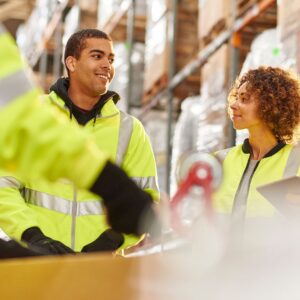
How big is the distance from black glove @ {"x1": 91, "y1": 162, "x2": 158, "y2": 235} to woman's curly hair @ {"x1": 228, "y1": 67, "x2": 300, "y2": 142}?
5.87 feet

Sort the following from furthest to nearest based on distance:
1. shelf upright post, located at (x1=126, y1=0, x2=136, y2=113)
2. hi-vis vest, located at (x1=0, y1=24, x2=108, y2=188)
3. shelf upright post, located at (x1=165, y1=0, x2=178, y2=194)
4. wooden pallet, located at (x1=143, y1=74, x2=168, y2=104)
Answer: shelf upright post, located at (x1=126, y1=0, x2=136, y2=113), wooden pallet, located at (x1=143, y1=74, x2=168, y2=104), shelf upright post, located at (x1=165, y1=0, x2=178, y2=194), hi-vis vest, located at (x1=0, y1=24, x2=108, y2=188)

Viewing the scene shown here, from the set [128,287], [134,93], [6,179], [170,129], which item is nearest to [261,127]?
[6,179]

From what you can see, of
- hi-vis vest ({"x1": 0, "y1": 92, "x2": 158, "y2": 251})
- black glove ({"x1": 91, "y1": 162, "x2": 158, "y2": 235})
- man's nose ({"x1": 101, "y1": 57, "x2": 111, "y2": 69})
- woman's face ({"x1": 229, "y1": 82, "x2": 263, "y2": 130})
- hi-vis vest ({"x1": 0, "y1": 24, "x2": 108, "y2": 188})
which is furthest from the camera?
woman's face ({"x1": 229, "y1": 82, "x2": 263, "y2": 130})

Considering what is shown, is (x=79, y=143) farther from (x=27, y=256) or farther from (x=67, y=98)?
(x=67, y=98)

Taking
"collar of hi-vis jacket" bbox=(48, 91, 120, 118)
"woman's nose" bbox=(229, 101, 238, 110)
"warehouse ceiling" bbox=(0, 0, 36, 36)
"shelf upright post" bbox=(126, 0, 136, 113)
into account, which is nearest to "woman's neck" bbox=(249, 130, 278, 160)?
"woman's nose" bbox=(229, 101, 238, 110)

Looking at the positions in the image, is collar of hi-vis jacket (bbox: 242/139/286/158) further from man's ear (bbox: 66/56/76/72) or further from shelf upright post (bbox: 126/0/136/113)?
shelf upright post (bbox: 126/0/136/113)

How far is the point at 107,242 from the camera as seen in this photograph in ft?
8.02

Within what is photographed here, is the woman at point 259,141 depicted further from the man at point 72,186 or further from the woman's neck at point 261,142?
the man at point 72,186

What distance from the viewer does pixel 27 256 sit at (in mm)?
1650

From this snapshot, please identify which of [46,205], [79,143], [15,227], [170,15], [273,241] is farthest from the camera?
[170,15]

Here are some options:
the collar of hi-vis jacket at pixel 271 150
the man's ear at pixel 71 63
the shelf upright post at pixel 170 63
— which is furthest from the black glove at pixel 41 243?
the shelf upright post at pixel 170 63

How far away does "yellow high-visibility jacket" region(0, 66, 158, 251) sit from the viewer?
246 centimetres

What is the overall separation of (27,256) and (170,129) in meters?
5.23

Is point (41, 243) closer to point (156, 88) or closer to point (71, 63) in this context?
point (71, 63)
